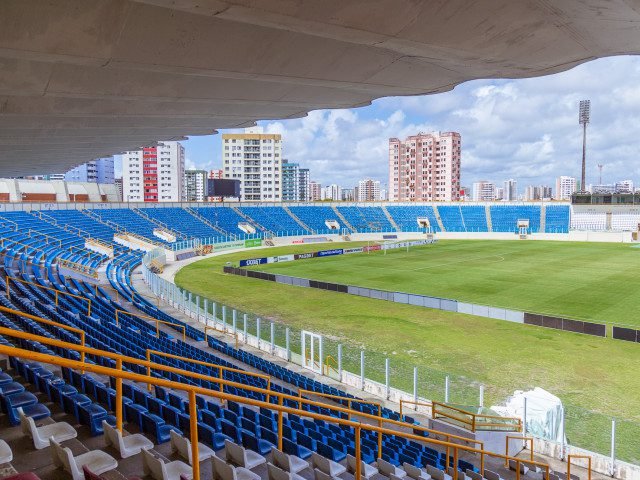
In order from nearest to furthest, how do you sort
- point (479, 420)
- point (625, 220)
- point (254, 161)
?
1. point (479, 420)
2. point (625, 220)
3. point (254, 161)

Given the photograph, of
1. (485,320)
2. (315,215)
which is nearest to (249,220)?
(315,215)

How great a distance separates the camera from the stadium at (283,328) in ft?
15.5

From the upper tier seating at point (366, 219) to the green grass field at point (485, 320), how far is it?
28594mm

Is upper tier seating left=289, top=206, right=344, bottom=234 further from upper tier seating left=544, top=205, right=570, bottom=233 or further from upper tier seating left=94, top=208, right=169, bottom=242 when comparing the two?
upper tier seating left=544, top=205, right=570, bottom=233

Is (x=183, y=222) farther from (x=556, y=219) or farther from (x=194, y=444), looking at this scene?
(x=194, y=444)

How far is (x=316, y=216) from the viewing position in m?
82.9

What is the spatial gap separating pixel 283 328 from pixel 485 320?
40.5 ft

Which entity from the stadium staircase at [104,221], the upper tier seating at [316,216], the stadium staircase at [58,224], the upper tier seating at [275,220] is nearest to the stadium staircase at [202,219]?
the upper tier seating at [275,220]

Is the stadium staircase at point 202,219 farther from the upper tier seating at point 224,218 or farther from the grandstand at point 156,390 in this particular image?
the grandstand at point 156,390

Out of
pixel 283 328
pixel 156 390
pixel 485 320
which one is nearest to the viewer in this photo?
pixel 156 390

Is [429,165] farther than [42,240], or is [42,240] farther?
[429,165]

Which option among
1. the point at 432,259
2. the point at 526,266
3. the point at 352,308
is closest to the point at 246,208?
the point at 432,259

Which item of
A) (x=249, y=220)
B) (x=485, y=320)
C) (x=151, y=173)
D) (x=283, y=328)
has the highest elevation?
(x=151, y=173)

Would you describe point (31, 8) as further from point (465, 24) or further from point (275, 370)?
point (275, 370)
